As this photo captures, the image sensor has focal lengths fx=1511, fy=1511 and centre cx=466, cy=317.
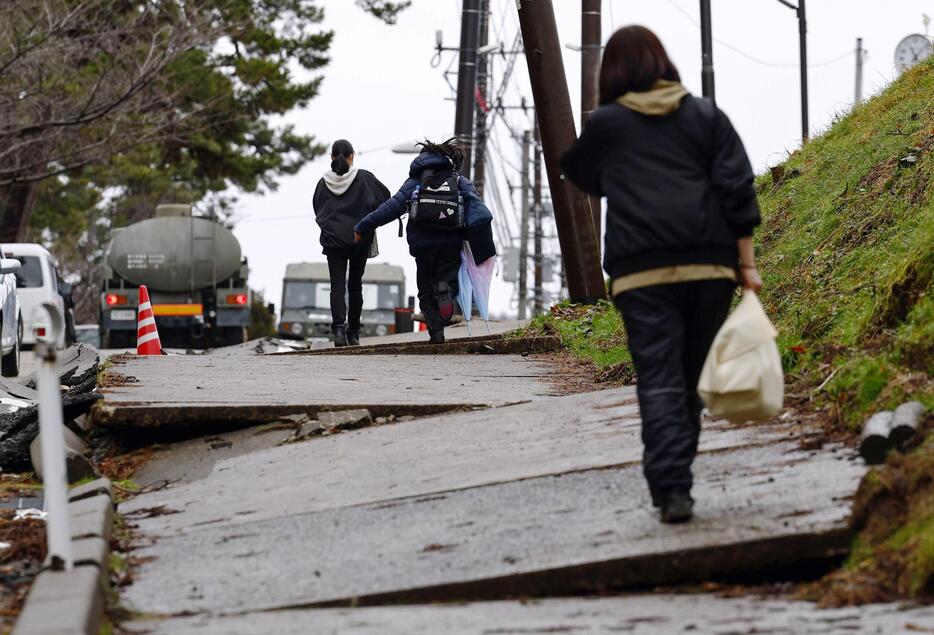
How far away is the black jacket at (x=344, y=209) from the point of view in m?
13.5

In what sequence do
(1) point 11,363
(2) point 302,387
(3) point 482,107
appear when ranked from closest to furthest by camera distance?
(2) point 302,387 → (1) point 11,363 → (3) point 482,107

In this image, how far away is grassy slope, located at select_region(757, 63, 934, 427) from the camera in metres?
6.22

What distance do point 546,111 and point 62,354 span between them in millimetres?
5215

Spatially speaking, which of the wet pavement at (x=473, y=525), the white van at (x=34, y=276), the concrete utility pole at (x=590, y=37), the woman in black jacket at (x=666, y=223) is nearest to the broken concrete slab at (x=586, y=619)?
the wet pavement at (x=473, y=525)

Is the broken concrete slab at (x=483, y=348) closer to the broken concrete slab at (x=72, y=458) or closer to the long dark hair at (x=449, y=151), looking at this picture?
the long dark hair at (x=449, y=151)

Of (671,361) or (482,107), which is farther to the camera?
(482,107)

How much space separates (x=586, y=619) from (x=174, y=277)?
2552cm

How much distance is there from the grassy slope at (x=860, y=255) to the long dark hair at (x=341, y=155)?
3.75 m

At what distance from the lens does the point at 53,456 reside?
4.57m

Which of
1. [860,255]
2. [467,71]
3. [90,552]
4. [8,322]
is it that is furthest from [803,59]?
[90,552]

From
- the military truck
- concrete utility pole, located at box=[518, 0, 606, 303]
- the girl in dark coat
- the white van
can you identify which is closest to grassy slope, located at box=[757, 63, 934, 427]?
concrete utility pole, located at box=[518, 0, 606, 303]

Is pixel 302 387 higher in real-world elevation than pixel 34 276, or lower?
lower

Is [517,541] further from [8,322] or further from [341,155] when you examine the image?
[8,322]

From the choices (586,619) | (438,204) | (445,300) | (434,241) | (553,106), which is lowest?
(586,619)
